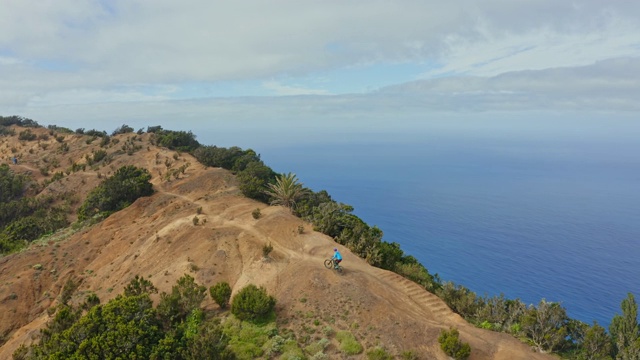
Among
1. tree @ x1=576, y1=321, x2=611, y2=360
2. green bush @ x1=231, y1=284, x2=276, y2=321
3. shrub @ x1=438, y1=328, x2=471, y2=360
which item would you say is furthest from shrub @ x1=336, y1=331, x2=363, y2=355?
tree @ x1=576, y1=321, x2=611, y2=360

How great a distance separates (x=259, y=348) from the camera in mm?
15180

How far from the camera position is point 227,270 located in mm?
22859

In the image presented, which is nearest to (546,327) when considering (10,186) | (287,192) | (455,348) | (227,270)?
(455,348)

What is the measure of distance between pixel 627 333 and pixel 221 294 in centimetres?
2081

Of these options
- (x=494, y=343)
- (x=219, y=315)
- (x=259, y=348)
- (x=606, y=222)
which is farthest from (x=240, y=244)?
(x=606, y=222)

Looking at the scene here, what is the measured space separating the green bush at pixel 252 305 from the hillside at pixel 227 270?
3.11ft

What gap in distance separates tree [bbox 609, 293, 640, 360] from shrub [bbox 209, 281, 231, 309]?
1911 centimetres

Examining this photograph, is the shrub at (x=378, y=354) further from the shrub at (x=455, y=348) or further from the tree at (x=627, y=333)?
the tree at (x=627, y=333)

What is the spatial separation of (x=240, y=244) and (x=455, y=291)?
15027mm

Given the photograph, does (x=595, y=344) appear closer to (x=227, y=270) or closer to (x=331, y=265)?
(x=331, y=265)

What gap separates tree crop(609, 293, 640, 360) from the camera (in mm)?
15897

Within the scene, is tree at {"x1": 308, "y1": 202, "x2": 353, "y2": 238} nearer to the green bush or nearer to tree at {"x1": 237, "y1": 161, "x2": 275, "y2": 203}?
tree at {"x1": 237, "y1": 161, "x2": 275, "y2": 203}

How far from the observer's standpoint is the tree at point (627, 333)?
52.2ft

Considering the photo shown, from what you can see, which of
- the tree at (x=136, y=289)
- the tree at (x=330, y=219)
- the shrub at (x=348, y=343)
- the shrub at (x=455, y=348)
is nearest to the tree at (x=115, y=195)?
the tree at (x=136, y=289)
